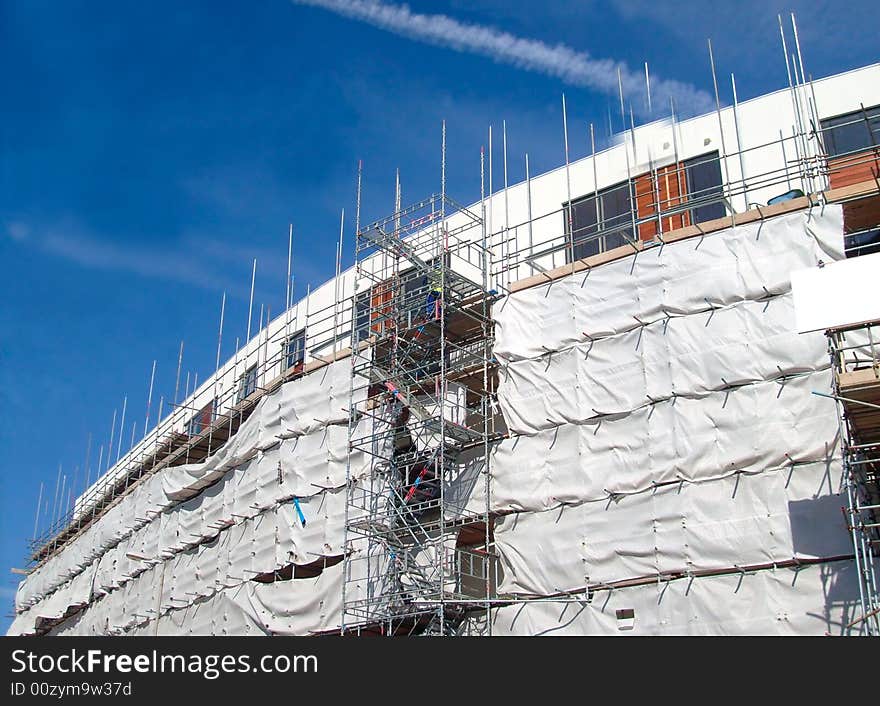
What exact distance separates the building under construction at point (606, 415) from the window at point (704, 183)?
0.07 meters

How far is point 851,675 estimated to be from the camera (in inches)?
541

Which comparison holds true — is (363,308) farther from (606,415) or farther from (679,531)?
(679,531)

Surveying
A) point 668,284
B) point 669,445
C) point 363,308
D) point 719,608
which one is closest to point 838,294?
point 669,445

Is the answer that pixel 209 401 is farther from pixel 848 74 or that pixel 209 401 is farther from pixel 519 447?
pixel 848 74

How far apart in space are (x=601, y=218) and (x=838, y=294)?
8938 mm

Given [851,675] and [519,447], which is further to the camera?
[519,447]

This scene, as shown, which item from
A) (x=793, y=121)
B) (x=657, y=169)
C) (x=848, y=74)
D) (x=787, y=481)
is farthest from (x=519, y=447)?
(x=848, y=74)

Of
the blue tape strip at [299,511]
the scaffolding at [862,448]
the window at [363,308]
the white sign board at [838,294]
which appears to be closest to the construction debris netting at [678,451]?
the scaffolding at [862,448]

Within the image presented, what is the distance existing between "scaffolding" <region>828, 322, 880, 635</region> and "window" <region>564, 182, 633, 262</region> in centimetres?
718

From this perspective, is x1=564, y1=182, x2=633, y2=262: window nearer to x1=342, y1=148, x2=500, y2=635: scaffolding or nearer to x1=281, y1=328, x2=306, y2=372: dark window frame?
x1=342, y1=148, x2=500, y2=635: scaffolding

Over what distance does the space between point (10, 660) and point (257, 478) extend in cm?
1279

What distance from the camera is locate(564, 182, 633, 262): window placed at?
24547 mm

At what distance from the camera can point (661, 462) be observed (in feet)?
65.2

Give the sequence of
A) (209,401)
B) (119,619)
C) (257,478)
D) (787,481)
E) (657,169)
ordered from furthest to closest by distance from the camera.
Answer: (209,401) < (119,619) < (257,478) < (657,169) < (787,481)
